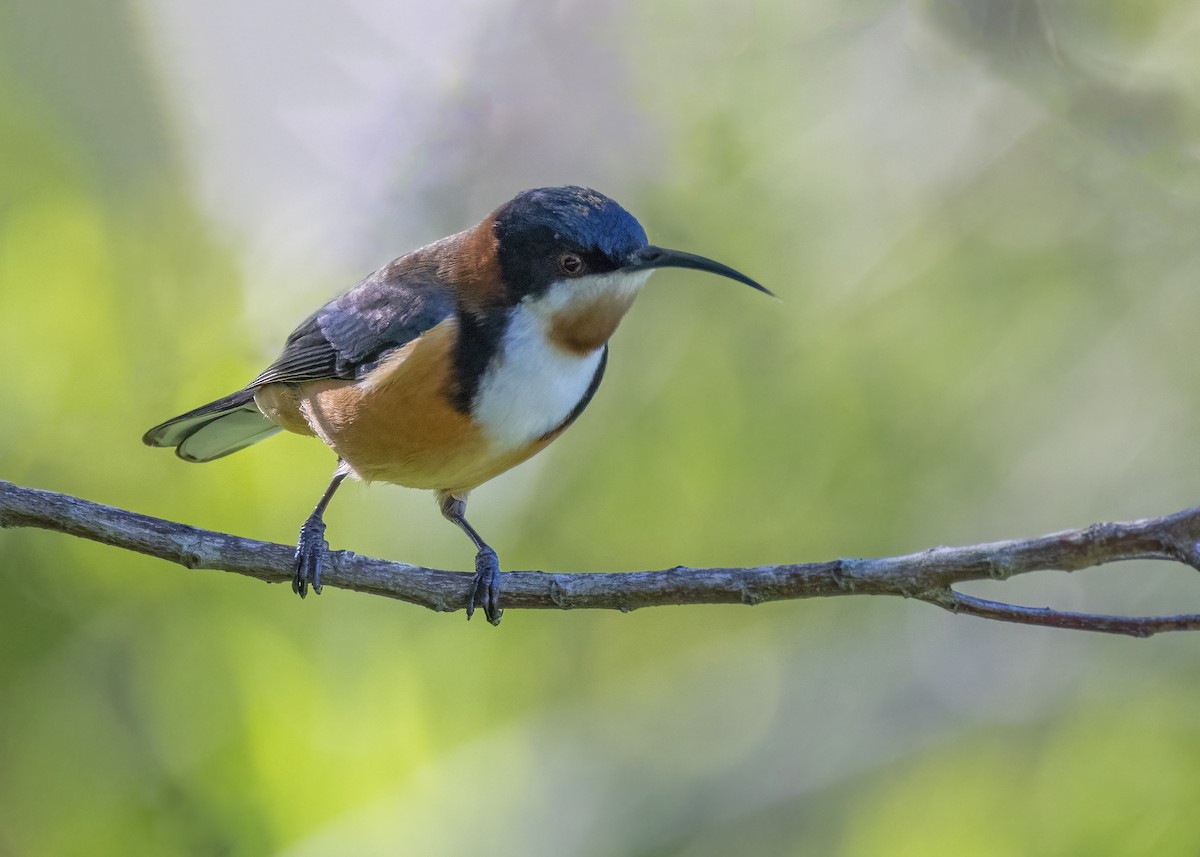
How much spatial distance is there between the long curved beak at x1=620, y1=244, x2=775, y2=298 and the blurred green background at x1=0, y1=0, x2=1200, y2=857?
65.2 inches

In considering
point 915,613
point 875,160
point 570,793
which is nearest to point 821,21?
point 875,160

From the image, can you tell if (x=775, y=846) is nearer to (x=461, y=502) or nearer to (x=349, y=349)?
(x=461, y=502)

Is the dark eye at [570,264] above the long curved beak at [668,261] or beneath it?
above

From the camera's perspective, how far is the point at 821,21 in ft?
18.9

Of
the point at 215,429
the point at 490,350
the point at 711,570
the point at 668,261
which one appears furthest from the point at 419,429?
the point at 711,570

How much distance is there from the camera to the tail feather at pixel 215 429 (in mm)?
4477

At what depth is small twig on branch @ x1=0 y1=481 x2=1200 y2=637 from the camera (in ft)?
7.49

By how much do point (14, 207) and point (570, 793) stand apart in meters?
3.30

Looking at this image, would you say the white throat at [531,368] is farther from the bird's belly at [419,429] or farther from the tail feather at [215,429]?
the tail feather at [215,429]

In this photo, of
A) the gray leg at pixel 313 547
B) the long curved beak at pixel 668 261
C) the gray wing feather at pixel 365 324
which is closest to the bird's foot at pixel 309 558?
the gray leg at pixel 313 547

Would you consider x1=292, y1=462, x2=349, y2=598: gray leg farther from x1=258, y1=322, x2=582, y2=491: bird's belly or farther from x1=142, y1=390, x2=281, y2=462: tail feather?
x1=142, y1=390, x2=281, y2=462: tail feather

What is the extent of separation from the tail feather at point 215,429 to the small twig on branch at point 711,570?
1.11 m

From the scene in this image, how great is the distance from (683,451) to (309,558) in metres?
2.05

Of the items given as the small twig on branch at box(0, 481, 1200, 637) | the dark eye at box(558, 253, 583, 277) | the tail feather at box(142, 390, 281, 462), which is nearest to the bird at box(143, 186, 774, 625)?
the dark eye at box(558, 253, 583, 277)
